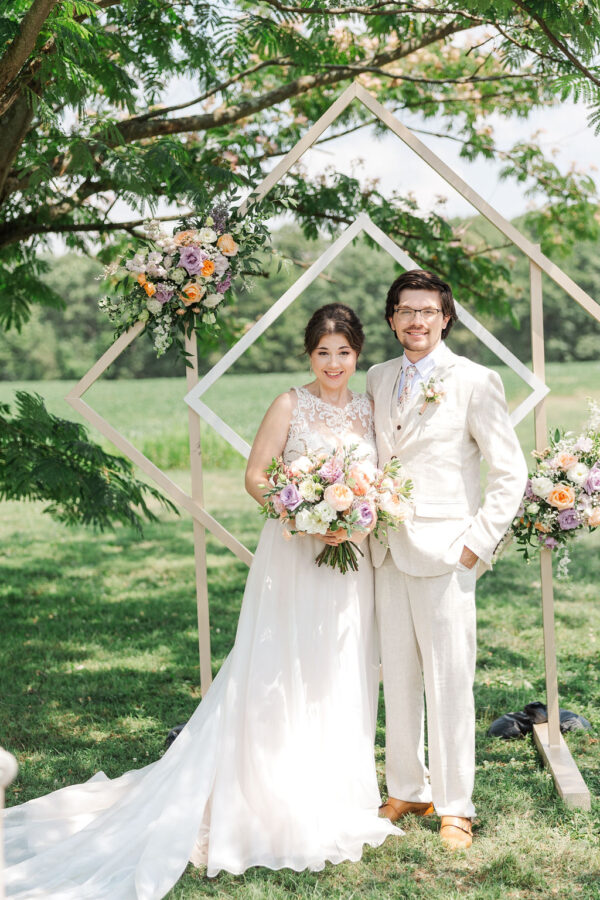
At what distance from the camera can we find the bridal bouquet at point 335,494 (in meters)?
3.34

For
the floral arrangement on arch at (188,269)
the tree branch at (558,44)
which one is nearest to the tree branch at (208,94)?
the floral arrangement on arch at (188,269)

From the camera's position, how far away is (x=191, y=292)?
12.9 ft

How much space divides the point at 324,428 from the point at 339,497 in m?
0.43

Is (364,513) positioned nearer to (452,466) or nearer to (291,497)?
(291,497)

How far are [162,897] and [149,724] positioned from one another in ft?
6.31

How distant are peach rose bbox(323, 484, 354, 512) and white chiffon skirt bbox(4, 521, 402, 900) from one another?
384mm

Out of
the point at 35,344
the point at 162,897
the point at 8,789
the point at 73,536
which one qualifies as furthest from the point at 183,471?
the point at 35,344

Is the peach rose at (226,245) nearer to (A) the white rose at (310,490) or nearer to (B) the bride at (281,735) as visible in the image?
A: (B) the bride at (281,735)

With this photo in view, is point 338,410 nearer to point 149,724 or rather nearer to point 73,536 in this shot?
point 149,724

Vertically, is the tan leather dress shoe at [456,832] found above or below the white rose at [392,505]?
below

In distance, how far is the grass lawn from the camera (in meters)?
3.29

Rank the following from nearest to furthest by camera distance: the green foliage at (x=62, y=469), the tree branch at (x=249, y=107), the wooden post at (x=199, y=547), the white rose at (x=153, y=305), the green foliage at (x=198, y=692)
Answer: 1. the green foliage at (x=198, y=692)
2. the white rose at (x=153, y=305)
3. the wooden post at (x=199, y=547)
4. the green foliage at (x=62, y=469)
5. the tree branch at (x=249, y=107)

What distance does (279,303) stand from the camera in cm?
403

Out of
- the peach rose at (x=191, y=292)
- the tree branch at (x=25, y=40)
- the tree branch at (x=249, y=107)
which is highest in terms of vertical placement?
the tree branch at (x=249, y=107)
